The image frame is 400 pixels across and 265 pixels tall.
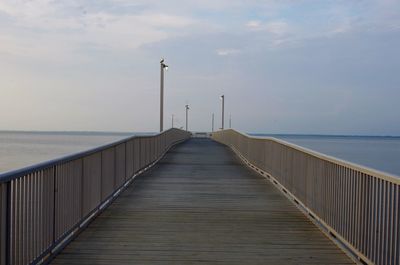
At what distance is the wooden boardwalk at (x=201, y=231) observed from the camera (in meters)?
6.86

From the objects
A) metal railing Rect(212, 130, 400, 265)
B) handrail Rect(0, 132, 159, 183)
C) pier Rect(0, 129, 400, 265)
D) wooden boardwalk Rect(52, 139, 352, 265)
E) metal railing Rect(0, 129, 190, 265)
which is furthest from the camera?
wooden boardwalk Rect(52, 139, 352, 265)

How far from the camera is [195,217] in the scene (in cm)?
950

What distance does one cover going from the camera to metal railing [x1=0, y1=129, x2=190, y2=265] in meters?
5.48

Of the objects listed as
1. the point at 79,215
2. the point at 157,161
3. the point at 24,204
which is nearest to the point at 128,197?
the point at 79,215

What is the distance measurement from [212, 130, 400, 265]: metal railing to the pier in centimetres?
1

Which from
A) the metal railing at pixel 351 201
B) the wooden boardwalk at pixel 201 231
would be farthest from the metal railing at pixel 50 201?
the metal railing at pixel 351 201

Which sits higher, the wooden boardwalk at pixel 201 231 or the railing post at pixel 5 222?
the railing post at pixel 5 222

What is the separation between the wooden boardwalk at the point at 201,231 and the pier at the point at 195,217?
1 cm

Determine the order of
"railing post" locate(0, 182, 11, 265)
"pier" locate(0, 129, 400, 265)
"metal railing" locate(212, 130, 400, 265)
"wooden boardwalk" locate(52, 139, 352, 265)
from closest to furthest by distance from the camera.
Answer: "railing post" locate(0, 182, 11, 265), "metal railing" locate(212, 130, 400, 265), "pier" locate(0, 129, 400, 265), "wooden boardwalk" locate(52, 139, 352, 265)

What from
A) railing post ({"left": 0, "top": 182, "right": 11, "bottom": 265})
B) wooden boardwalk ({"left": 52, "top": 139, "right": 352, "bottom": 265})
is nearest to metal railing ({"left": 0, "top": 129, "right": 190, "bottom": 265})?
railing post ({"left": 0, "top": 182, "right": 11, "bottom": 265})

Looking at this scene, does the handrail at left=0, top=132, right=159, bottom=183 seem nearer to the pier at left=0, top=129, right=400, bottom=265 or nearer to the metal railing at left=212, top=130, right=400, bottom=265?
the pier at left=0, top=129, right=400, bottom=265

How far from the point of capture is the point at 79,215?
26.9 feet

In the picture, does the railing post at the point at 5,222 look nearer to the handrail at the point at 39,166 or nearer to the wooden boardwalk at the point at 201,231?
the handrail at the point at 39,166

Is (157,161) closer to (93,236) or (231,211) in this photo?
(231,211)
